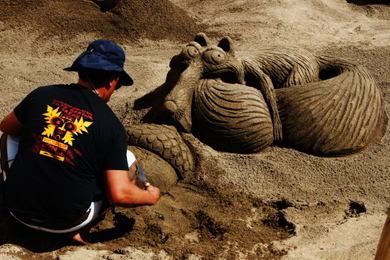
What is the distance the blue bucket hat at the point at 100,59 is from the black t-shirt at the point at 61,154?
0.13 meters

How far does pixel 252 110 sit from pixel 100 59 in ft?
4.13

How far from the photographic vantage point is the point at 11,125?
2.32 metres

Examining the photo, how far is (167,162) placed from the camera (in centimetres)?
297

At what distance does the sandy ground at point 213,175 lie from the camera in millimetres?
2375

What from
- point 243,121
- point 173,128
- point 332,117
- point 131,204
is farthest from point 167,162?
A: point 332,117

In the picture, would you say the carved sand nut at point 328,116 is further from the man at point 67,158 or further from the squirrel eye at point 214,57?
the man at point 67,158

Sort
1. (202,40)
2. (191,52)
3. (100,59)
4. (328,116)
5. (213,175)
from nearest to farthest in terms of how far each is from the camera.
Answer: (100,59) < (213,175) < (328,116) < (191,52) < (202,40)

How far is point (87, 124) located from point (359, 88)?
2088 mm

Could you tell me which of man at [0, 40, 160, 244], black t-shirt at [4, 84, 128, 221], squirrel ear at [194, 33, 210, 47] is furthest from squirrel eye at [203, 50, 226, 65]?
black t-shirt at [4, 84, 128, 221]

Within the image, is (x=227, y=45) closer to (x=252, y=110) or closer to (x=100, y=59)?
(x=252, y=110)

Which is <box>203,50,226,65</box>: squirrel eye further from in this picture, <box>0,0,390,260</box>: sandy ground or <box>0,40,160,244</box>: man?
<box>0,40,160,244</box>: man

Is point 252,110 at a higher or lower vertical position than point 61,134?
lower

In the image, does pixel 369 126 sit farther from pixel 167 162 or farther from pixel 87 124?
pixel 87 124

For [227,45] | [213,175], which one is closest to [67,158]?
[213,175]
